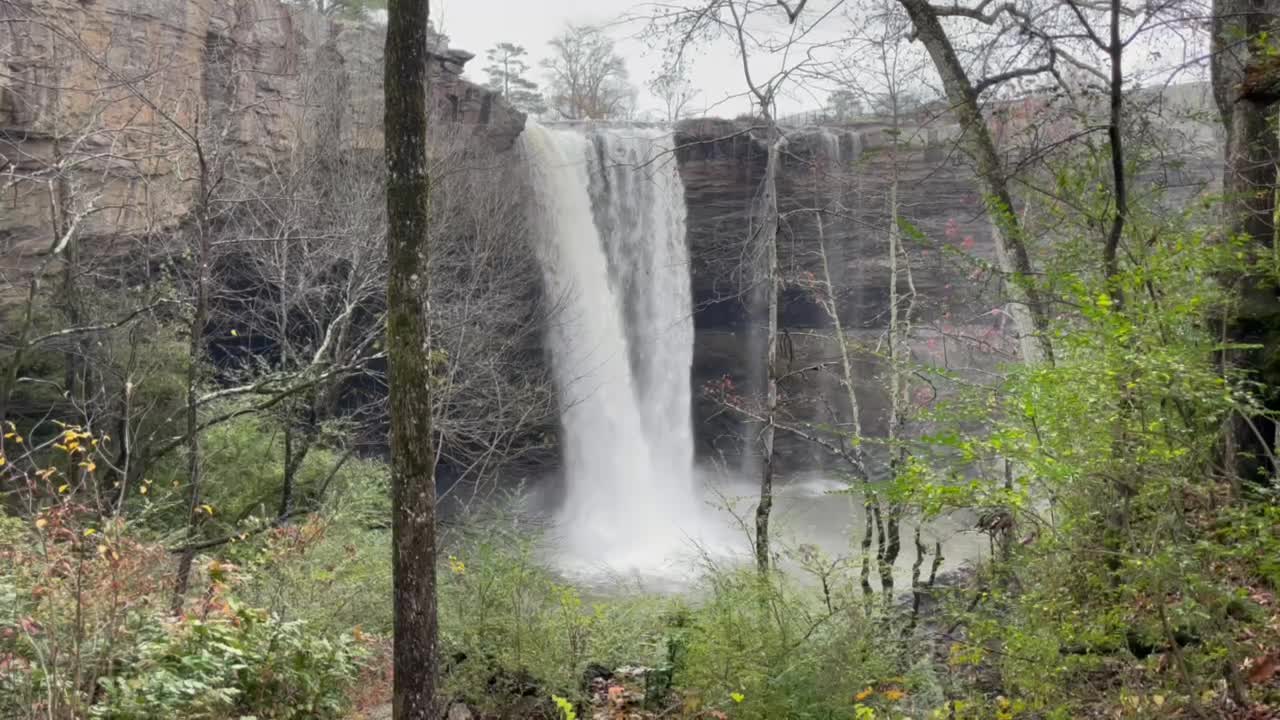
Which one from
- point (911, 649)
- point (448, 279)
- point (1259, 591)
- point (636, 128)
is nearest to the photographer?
point (1259, 591)

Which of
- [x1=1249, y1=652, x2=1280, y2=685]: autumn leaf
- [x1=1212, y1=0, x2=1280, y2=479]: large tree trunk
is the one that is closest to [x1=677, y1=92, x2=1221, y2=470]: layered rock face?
[x1=1212, y1=0, x2=1280, y2=479]: large tree trunk

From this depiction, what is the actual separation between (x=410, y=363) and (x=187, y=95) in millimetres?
10108

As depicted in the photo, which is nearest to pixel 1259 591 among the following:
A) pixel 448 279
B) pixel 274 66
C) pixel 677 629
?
pixel 677 629

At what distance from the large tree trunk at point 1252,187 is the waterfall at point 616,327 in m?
14.7

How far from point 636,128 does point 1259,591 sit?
63.9 ft

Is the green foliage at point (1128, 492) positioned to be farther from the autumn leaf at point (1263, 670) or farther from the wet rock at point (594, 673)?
the wet rock at point (594, 673)

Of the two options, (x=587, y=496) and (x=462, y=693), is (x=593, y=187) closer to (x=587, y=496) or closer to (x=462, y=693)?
(x=587, y=496)

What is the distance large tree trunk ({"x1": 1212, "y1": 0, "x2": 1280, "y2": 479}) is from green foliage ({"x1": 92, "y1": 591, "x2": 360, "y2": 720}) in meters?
4.83

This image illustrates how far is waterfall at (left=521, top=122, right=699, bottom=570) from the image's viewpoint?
66.5 ft

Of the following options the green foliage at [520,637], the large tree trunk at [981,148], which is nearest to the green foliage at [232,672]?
the green foliage at [520,637]

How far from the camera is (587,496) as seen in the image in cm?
2064

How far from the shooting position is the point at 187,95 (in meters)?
12.7

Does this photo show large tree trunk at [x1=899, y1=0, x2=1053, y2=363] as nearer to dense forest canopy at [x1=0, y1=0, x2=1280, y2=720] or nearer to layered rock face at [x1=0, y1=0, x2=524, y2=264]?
dense forest canopy at [x1=0, y1=0, x2=1280, y2=720]

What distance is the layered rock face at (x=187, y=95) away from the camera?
11.2 meters
